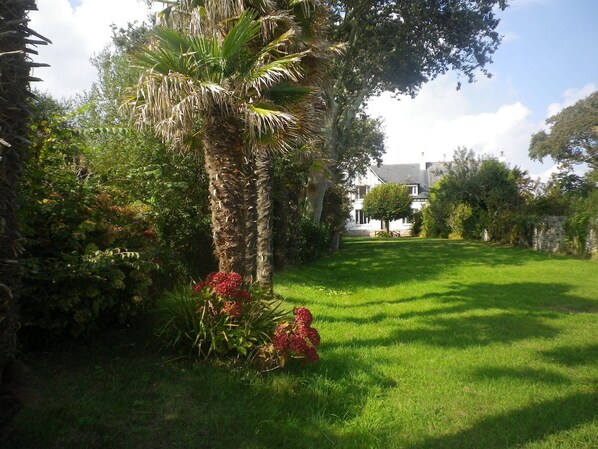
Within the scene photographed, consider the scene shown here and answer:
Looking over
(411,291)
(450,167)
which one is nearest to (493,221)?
(450,167)

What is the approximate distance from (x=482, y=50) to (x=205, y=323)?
1819cm

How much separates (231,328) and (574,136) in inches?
1765

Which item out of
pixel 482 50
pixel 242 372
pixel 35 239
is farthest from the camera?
pixel 482 50

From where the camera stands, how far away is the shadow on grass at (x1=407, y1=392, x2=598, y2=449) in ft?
14.8

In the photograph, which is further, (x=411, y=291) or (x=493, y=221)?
(x=493, y=221)

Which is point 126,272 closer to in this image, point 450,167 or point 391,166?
point 450,167

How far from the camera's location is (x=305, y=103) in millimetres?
7992

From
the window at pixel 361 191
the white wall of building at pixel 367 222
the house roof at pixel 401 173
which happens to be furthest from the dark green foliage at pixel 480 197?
the house roof at pixel 401 173

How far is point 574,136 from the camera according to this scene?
42.1m

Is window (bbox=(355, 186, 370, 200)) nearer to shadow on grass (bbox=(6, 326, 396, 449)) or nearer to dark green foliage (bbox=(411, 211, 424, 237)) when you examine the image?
dark green foliage (bbox=(411, 211, 424, 237))

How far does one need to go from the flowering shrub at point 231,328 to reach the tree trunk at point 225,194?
0.65m

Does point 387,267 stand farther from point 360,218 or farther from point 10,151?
point 360,218

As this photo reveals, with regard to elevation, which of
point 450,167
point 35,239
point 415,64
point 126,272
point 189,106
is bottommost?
point 126,272

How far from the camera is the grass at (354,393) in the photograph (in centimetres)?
434
